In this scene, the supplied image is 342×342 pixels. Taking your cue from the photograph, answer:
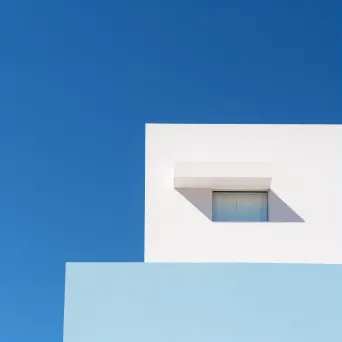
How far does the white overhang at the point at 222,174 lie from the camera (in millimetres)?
13320

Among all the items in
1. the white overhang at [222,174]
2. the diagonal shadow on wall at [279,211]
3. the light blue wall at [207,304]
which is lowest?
the light blue wall at [207,304]

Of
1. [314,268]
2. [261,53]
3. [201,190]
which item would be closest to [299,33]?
[261,53]

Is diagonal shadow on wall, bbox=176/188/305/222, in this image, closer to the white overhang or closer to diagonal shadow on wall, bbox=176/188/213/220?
diagonal shadow on wall, bbox=176/188/213/220

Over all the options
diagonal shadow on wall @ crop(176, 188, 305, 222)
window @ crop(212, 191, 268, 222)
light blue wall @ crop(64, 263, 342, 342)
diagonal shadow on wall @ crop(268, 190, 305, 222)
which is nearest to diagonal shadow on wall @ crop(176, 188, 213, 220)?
diagonal shadow on wall @ crop(176, 188, 305, 222)

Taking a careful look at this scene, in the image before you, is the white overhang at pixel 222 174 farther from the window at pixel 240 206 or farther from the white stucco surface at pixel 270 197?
the window at pixel 240 206

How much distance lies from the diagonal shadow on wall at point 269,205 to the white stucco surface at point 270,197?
2 centimetres

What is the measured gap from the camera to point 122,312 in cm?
764

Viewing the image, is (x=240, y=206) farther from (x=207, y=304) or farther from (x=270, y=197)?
(x=207, y=304)

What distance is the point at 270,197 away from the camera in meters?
13.8

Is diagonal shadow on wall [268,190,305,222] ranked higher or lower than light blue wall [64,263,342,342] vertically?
higher

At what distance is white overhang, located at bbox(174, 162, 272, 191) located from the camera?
13320 mm

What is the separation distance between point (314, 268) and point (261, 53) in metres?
9.32

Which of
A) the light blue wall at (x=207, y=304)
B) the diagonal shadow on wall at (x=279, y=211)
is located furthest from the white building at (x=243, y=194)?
the light blue wall at (x=207, y=304)

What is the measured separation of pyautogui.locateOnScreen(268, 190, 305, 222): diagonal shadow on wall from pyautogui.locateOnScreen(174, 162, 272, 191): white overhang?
14.8 inches
